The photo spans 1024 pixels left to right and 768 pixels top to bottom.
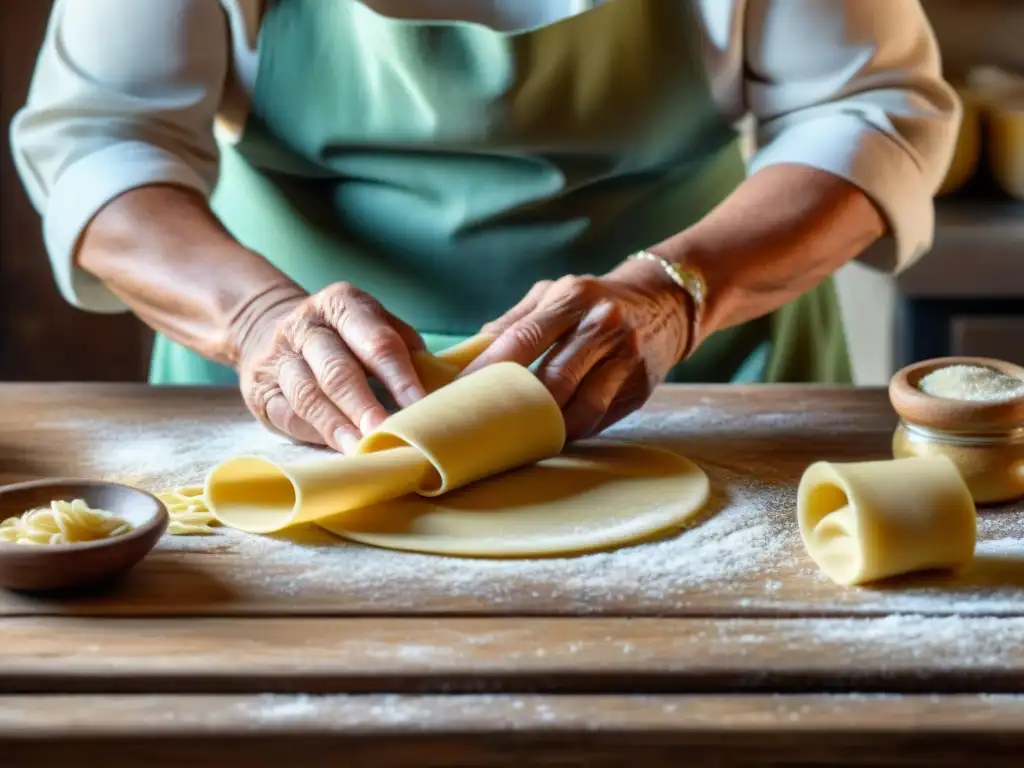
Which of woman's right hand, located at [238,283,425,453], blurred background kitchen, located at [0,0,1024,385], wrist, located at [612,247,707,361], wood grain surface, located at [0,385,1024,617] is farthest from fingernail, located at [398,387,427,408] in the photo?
blurred background kitchen, located at [0,0,1024,385]

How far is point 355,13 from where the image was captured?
140cm

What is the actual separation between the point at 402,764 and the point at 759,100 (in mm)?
974

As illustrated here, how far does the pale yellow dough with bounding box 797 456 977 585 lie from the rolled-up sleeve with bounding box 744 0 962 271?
0.54 meters

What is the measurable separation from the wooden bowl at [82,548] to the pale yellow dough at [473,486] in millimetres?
84

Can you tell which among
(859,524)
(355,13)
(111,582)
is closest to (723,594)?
(859,524)

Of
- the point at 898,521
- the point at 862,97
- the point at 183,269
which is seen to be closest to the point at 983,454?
the point at 898,521

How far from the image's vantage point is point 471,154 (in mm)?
1444

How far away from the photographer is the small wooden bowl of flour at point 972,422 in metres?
1.00

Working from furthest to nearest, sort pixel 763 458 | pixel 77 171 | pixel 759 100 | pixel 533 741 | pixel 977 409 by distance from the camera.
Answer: pixel 759 100 < pixel 77 171 < pixel 763 458 < pixel 977 409 < pixel 533 741

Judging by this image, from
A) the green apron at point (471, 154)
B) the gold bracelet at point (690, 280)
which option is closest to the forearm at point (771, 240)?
the gold bracelet at point (690, 280)

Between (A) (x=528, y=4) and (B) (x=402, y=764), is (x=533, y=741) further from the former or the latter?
(A) (x=528, y=4)

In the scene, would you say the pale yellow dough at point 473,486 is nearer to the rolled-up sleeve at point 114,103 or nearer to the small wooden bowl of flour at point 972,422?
the small wooden bowl of flour at point 972,422

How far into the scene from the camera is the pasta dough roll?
980 millimetres

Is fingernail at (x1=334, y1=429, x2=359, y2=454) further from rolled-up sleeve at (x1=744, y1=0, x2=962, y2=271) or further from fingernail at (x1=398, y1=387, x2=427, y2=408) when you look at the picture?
rolled-up sleeve at (x1=744, y1=0, x2=962, y2=271)
